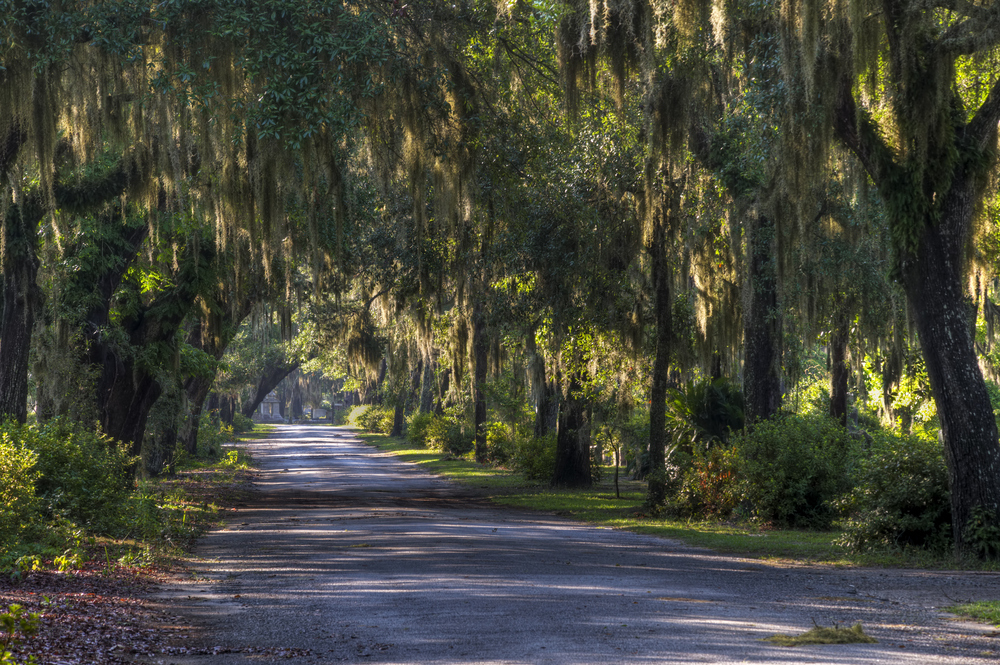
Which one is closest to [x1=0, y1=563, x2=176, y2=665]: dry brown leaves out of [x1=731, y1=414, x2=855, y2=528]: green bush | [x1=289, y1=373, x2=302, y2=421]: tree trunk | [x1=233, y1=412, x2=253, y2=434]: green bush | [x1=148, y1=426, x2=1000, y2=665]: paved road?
[x1=148, y1=426, x2=1000, y2=665]: paved road

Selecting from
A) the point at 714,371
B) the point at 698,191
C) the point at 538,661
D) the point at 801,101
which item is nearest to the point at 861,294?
the point at 698,191

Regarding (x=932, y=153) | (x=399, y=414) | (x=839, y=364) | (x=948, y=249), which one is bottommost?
A: (x=399, y=414)

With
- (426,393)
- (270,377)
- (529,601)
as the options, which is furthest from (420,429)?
(529,601)

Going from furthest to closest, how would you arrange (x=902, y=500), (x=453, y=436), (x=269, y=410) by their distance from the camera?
(x=269, y=410)
(x=453, y=436)
(x=902, y=500)

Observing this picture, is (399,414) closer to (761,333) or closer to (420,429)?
(420,429)

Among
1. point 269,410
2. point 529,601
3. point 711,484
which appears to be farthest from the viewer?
point 269,410

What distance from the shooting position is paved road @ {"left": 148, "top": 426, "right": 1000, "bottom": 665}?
643cm

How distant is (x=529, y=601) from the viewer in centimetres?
833


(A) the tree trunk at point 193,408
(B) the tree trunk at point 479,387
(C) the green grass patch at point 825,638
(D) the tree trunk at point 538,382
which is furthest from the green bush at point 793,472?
(A) the tree trunk at point 193,408

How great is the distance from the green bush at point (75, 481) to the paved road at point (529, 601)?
1399mm

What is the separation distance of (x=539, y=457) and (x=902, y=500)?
50.6ft

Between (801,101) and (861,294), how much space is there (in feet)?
26.3

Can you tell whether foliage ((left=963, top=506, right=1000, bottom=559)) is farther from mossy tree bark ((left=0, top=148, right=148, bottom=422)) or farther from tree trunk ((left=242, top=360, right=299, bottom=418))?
tree trunk ((left=242, top=360, right=299, bottom=418))

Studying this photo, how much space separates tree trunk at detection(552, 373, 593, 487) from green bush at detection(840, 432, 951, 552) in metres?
12.1
